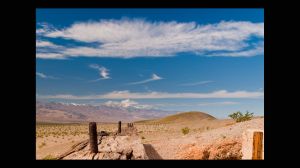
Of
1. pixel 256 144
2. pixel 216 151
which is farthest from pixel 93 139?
pixel 216 151

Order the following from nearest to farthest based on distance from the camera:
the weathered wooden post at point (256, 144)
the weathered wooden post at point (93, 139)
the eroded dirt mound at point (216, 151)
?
the weathered wooden post at point (256, 144), the weathered wooden post at point (93, 139), the eroded dirt mound at point (216, 151)

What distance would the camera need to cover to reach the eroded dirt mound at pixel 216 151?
16312mm

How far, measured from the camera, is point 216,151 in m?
16.7

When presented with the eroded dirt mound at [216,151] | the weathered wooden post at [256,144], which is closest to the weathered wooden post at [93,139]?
the weathered wooden post at [256,144]

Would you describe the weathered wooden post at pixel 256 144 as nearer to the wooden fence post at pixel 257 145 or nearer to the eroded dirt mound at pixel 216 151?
the wooden fence post at pixel 257 145

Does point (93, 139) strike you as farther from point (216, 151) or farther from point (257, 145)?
point (216, 151)

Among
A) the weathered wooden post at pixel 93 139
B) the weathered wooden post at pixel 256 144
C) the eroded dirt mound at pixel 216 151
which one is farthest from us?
the eroded dirt mound at pixel 216 151

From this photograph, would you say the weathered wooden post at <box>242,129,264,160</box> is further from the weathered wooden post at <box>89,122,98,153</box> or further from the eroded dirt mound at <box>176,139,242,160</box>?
the eroded dirt mound at <box>176,139,242,160</box>

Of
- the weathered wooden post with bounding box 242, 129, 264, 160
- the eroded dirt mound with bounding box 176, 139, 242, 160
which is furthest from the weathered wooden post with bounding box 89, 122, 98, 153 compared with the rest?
the eroded dirt mound with bounding box 176, 139, 242, 160

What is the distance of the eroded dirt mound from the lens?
1631cm
